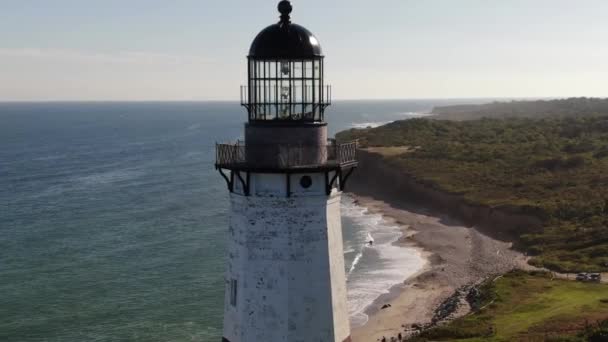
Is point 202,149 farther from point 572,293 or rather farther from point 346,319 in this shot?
point 346,319

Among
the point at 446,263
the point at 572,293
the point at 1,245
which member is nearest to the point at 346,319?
the point at 572,293

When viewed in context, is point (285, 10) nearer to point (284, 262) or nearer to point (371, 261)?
point (284, 262)

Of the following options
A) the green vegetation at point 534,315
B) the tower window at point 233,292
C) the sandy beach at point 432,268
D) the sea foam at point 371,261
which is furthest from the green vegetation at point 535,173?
the tower window at point 233,292

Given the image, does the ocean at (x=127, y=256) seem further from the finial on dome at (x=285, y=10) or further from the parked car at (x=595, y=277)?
the finial on dome at (x=285, y=10)

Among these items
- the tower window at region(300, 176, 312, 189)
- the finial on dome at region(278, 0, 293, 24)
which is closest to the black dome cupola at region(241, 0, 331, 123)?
the finial on dome at region(278, 0, 293, 24)

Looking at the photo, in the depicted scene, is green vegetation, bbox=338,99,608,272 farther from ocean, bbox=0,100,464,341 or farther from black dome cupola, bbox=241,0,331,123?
black dome cupola, bbox=241,0,331,123
